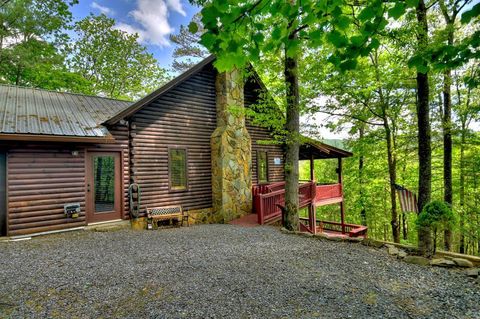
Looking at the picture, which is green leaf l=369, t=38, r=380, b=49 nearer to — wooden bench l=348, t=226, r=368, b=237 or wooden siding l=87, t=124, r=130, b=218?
wooden siding l=87, t=124, r=130, b=218

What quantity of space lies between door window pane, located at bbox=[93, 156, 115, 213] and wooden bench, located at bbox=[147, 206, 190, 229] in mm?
1185

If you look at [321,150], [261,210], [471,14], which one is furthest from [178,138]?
[471,14]

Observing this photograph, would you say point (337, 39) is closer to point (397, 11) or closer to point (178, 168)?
point (397, 11)

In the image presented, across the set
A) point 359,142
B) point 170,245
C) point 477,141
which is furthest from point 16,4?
point 477,141

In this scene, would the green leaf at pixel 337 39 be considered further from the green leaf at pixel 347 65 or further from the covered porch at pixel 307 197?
the covered porch at pixel 307 197

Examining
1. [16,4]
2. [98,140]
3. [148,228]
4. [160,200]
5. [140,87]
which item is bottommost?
[148,228]

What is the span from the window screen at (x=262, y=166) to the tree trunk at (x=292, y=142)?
4209 millimetres

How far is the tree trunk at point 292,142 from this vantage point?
25.3ft

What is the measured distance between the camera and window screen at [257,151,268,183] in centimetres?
1219

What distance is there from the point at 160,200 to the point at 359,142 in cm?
1099

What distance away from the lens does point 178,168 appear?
970cm

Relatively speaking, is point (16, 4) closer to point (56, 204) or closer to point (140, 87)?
point (140, 87)

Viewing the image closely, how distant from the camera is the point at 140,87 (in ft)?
64.6

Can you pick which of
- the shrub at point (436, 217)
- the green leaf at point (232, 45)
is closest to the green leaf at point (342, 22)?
the green leaf at point (232, 45)
